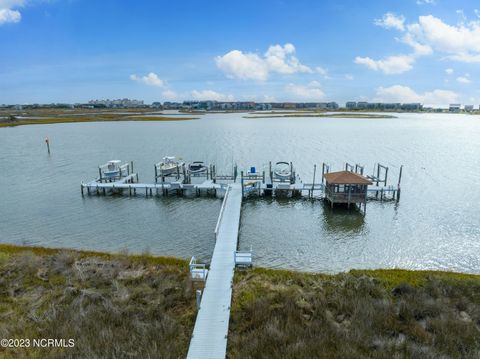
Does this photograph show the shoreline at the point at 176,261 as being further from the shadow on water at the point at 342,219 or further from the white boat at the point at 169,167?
the white boat at the point at 169,167

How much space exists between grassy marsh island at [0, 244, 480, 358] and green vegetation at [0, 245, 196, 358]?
0.04 meters

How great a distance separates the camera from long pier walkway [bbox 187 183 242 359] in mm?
9773

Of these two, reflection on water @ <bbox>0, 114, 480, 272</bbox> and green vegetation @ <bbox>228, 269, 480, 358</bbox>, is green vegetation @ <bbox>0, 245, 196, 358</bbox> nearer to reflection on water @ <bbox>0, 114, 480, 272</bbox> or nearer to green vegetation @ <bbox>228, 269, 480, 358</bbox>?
green vegetation @ <bbox>228, 269, 480, 358</bbox>

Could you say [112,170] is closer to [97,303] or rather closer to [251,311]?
[97,303]

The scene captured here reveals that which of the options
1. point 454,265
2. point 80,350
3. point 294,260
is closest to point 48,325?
point 80,350

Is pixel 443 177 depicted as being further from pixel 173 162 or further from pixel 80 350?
pixel 80 350

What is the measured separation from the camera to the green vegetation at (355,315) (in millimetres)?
9312

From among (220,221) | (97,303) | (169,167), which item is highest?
(169,167)

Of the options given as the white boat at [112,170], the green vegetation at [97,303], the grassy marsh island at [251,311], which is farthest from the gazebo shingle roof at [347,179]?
the white boat at [112,170]

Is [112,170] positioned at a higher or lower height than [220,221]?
higher

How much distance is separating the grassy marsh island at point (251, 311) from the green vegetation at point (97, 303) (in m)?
0.04

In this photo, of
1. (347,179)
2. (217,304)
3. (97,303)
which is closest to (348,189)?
(347,179)

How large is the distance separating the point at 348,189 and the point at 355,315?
15.5 m

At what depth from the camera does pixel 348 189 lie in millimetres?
25203
